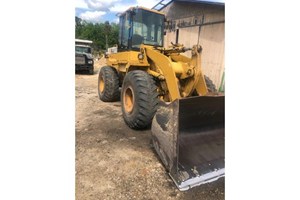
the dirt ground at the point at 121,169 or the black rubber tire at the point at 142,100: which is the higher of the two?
the black rubber tire at the point at 142,100

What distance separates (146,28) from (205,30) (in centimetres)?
270

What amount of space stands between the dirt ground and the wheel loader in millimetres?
100

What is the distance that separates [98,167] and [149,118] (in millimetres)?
935

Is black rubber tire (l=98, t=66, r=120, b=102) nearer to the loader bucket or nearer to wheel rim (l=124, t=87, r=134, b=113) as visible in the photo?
wheel rim (l=124, t=87, r=134, b=113)

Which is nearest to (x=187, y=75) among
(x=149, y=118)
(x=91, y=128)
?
(x=149, y=118)

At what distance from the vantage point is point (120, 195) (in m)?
1.69

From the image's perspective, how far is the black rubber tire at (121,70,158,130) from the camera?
106 inches

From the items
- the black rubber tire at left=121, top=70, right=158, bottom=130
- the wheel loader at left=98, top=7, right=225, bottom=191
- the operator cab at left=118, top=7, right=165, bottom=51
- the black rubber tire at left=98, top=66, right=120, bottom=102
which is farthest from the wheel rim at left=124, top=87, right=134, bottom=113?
the black rubber tire at left=98, top=66, right=120, bottom=102

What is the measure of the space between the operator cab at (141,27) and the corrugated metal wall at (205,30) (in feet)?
3.54

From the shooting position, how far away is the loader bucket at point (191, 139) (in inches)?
74.6

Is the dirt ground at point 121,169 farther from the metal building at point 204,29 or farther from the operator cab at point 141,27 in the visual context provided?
Result: the metal building at point 204,29

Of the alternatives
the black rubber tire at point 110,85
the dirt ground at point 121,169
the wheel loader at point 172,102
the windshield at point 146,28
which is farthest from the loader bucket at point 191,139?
the black rubber tire at point 110,85
